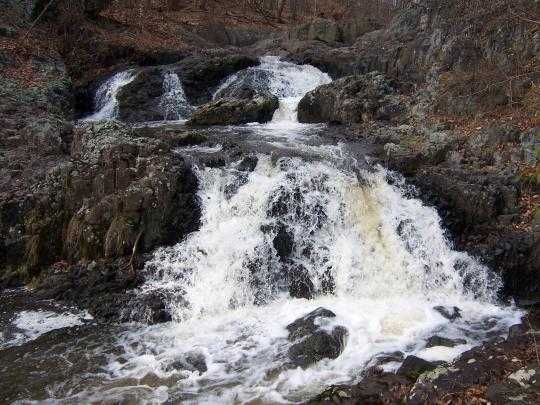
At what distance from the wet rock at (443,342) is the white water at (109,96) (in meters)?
14.0

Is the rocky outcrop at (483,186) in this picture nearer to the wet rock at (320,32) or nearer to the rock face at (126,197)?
the rock face at (126,197)

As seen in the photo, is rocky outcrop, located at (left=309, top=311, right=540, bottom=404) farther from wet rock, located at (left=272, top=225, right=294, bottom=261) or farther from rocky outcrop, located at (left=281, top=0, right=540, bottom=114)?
rocky outcrop, located at (left=281, top=0, right=540, bottom=114)

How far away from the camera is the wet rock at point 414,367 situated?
6445 mm

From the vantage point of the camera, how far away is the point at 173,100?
59.4ft

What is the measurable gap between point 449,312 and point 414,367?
2.41 m

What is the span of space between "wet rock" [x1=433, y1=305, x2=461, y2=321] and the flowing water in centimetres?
12

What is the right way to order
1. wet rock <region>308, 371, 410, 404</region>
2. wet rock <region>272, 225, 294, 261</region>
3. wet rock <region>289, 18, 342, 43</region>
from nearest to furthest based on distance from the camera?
wet rock <region>308, 371, 410, 404</region> → wet rock <region>272, 225, 294, 261</region> → wet rock <region>289, 18, 342, 43</region>

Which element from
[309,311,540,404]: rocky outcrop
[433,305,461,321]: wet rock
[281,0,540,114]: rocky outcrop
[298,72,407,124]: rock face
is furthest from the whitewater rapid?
[281,0,540,114]: rocky outcrop

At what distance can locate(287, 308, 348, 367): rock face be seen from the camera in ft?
23.9

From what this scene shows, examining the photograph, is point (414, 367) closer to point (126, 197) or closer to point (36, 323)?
point (36, 323)

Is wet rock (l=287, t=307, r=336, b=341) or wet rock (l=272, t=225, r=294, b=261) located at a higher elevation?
wet rock (l=272, t=225, r=294, b=261)

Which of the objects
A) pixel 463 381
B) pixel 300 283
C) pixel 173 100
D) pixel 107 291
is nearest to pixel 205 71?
pixel 173 100

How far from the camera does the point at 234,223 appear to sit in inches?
402

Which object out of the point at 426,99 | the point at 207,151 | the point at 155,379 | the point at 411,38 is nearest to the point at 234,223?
the point at 207,151
